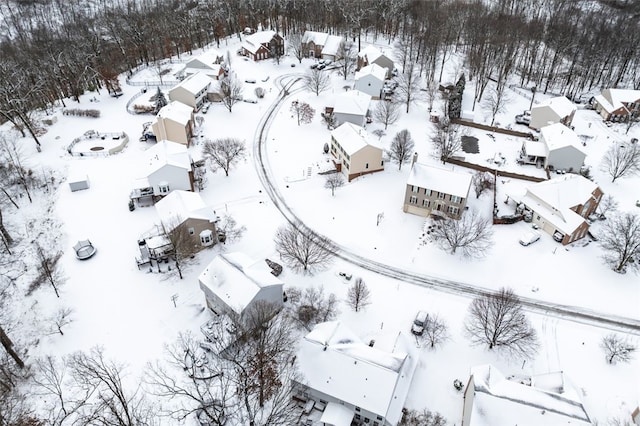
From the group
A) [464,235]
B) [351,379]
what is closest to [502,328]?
[464,235]

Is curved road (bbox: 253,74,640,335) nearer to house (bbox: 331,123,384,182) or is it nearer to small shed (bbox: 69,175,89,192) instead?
house (bbox: 331,123,384,182)

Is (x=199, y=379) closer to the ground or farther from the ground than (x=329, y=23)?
closer to the ground

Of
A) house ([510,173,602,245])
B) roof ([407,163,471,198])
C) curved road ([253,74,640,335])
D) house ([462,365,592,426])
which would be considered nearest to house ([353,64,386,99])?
curved road ([253,74,640,335])

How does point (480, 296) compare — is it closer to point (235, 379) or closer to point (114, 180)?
point (235, 379)

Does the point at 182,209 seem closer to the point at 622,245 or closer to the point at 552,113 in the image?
the point at 622,245

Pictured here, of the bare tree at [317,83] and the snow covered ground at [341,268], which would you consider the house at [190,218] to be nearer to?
the snow covered ground at [341,268]

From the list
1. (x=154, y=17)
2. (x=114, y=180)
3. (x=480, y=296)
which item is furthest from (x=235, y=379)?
(x=154, y=17)
